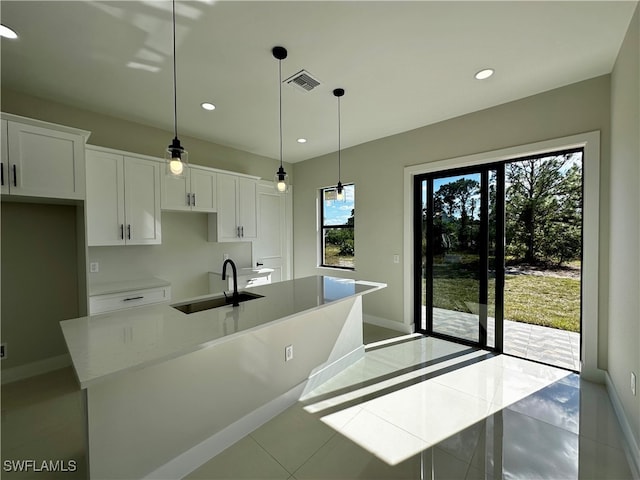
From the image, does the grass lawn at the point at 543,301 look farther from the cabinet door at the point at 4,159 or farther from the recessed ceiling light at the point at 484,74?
the cabinet door at the point at 4,159

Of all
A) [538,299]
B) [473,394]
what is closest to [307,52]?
[473,394]

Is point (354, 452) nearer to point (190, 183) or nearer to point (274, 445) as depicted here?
point (274, 445)

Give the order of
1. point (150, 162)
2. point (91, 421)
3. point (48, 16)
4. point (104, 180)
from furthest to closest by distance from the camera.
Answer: point (150, 162) < point (104, 180) < point (48, 16) < point (91, 421)

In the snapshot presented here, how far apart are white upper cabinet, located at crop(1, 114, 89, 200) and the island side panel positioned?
1.98 metres

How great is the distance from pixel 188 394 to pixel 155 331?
49 cm

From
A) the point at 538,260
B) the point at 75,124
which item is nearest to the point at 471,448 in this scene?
the point at 538,260

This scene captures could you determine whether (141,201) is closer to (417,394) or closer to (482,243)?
(417,394)

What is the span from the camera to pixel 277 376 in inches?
85.7

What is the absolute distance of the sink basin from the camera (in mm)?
2104

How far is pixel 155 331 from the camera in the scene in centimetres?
151

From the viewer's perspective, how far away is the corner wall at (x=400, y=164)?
98.8 inches

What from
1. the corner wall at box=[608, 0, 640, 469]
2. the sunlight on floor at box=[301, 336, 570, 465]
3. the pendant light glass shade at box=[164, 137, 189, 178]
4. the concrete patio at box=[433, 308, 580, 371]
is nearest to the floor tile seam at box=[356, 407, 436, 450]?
the sunlight on floor at box=[301, 336, 570, 465]

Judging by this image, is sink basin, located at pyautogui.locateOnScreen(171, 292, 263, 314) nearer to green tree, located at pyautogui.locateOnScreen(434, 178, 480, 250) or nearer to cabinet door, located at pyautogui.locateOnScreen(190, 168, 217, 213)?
cabinet door, located at pyautogui.locateOnScreen(190, 168, 217, 213)

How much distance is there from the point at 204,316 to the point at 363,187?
3183mm
